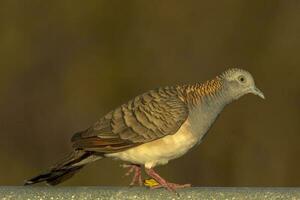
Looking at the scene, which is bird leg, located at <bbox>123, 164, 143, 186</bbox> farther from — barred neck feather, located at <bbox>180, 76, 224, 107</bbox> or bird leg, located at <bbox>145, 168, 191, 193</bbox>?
barred neck feather, located at <bbox>180, 76, 224, 107</bbox>

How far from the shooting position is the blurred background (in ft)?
25.5

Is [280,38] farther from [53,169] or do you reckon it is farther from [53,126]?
[53,169]

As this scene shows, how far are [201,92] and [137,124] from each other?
0.32 metres

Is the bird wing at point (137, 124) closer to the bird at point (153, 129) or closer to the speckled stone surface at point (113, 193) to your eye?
the bird at point (153, 129)

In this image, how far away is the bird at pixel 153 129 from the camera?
14.7 feet

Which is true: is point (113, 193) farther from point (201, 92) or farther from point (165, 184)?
point (201, 92)

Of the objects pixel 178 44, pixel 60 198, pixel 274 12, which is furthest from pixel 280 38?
pixel 60 198

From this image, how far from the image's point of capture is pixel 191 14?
7.93 meters

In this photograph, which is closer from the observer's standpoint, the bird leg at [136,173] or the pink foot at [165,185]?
the pink foot at [165,185]

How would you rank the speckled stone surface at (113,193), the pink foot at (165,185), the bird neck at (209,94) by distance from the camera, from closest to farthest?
the speckled stone surface at (113,193)
the pink foot at (165,185)
the bird neck at (209,94)

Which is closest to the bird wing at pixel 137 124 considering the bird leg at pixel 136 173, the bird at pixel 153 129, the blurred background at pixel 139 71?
the bird at pixel 153 129

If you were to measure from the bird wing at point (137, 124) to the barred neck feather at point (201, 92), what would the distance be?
0.04 meters

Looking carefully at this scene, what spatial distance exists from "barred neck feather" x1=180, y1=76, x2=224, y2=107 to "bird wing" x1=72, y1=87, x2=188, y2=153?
0.13ft

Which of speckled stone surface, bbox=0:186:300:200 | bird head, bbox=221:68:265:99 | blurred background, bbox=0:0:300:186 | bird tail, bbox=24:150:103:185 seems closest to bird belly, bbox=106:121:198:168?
bird tail, bbox=24:150:103:185
